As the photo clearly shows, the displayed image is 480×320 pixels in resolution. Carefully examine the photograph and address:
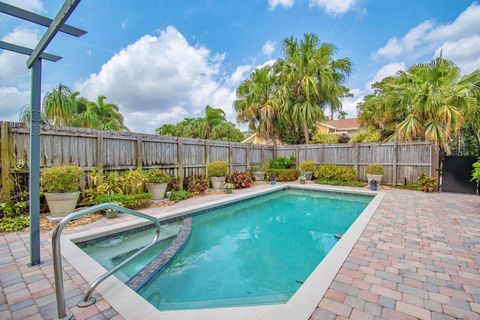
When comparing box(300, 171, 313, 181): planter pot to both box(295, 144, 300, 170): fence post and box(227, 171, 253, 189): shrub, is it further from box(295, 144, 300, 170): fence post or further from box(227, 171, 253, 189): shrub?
box(227, 171, 253, 189): shrub

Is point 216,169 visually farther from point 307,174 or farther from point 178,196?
point 307,174

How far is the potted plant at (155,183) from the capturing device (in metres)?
6.74

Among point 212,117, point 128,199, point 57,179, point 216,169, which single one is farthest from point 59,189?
point 212,117

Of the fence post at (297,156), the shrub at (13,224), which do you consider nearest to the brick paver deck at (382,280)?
the shrub at (13,224)

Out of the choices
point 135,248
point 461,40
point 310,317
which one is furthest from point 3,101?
point 461,40

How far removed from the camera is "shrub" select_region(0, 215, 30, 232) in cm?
407

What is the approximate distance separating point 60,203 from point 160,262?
310cm

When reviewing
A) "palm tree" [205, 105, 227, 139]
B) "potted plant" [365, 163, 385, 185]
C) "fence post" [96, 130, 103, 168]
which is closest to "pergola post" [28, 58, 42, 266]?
"fence post" [96, 130, 103, 168]

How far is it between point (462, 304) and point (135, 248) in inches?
171

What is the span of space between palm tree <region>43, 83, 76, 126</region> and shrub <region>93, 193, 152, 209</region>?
623cm

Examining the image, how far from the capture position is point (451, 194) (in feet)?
27.2

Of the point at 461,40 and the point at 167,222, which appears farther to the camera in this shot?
the point at 461,40

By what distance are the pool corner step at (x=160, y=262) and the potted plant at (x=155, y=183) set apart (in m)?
2.46

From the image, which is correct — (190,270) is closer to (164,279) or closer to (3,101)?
(164,279)
